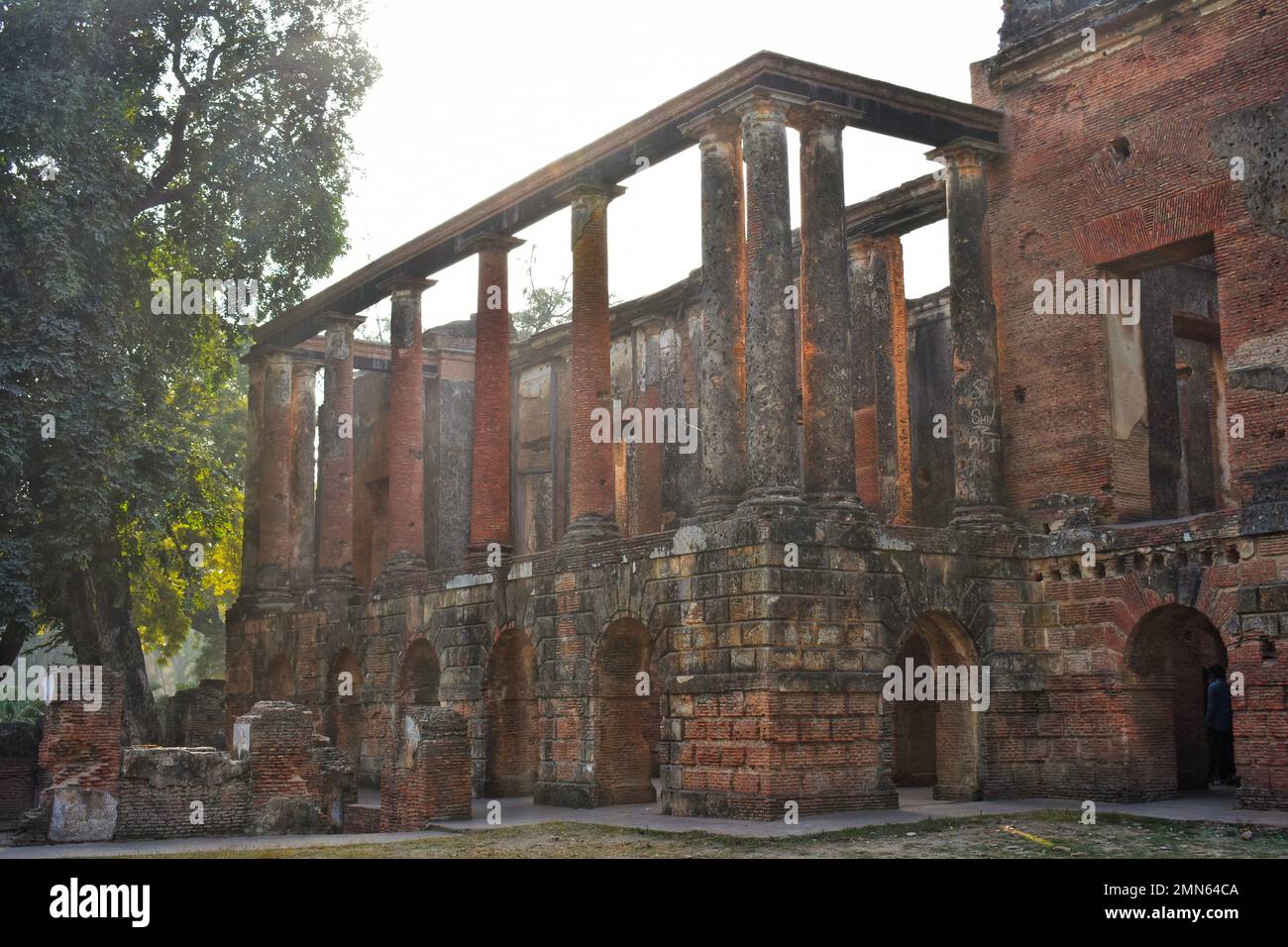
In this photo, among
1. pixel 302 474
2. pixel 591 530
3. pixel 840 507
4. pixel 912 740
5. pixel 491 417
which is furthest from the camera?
pixel 302 474

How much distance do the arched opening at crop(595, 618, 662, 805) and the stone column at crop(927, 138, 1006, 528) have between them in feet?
14.7

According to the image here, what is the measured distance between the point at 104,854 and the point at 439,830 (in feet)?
12.3

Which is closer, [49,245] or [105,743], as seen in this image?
[105,743]

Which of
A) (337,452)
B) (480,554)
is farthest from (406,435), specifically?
(480,554)

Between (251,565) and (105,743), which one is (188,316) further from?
(105,743)

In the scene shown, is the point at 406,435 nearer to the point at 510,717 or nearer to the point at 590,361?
the point at 590,361

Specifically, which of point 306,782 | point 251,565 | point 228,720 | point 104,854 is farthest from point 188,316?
point 104,854

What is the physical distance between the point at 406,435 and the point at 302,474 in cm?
456

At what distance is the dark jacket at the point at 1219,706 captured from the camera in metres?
18.5

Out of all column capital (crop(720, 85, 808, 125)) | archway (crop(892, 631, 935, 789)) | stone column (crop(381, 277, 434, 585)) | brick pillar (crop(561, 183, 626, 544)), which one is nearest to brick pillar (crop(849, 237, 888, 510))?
archway (crop(892, 631, 935, 789))

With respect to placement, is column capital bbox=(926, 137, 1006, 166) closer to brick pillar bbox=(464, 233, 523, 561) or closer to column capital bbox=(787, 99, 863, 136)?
column capital bbox=(787, 99, 863, 136)

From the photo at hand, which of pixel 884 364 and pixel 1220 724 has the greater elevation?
pixel 884 364

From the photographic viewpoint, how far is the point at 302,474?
93.6 feet

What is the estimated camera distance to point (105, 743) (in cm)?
1577
